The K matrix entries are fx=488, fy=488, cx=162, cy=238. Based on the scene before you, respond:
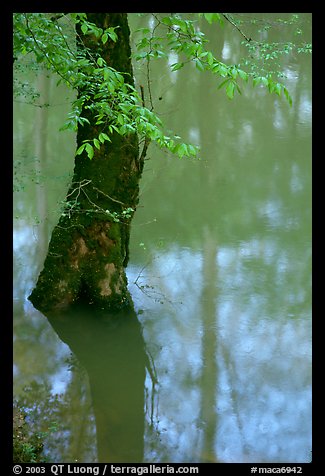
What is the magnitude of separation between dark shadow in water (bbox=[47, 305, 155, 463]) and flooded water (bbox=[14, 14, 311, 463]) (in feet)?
0.04

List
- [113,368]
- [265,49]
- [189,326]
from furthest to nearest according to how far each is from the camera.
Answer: [265,49], [189,326], [113,368]

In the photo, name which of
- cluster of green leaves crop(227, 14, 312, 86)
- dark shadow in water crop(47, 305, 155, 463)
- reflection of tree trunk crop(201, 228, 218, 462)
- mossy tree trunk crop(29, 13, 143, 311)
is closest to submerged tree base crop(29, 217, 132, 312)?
mossy tree trunk crop(29, 13, 143, 311)

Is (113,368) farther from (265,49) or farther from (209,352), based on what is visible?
(265,49)

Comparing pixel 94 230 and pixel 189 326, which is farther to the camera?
pixel 189 326

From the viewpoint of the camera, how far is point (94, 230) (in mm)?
5188

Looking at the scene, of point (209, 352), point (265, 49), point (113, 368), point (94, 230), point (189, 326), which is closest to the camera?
point (113, 368)

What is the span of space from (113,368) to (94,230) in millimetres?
1450

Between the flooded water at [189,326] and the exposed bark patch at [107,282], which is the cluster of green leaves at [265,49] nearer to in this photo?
the flooded water at [189,326]

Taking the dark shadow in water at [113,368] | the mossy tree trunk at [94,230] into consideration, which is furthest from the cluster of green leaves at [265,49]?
the dark shadow in water at [113,368]

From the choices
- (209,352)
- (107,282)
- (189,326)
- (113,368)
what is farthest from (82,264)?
(209,352)

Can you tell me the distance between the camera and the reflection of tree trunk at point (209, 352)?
150 inches

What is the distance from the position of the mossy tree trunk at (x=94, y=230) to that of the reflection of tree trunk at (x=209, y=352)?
1055mm
